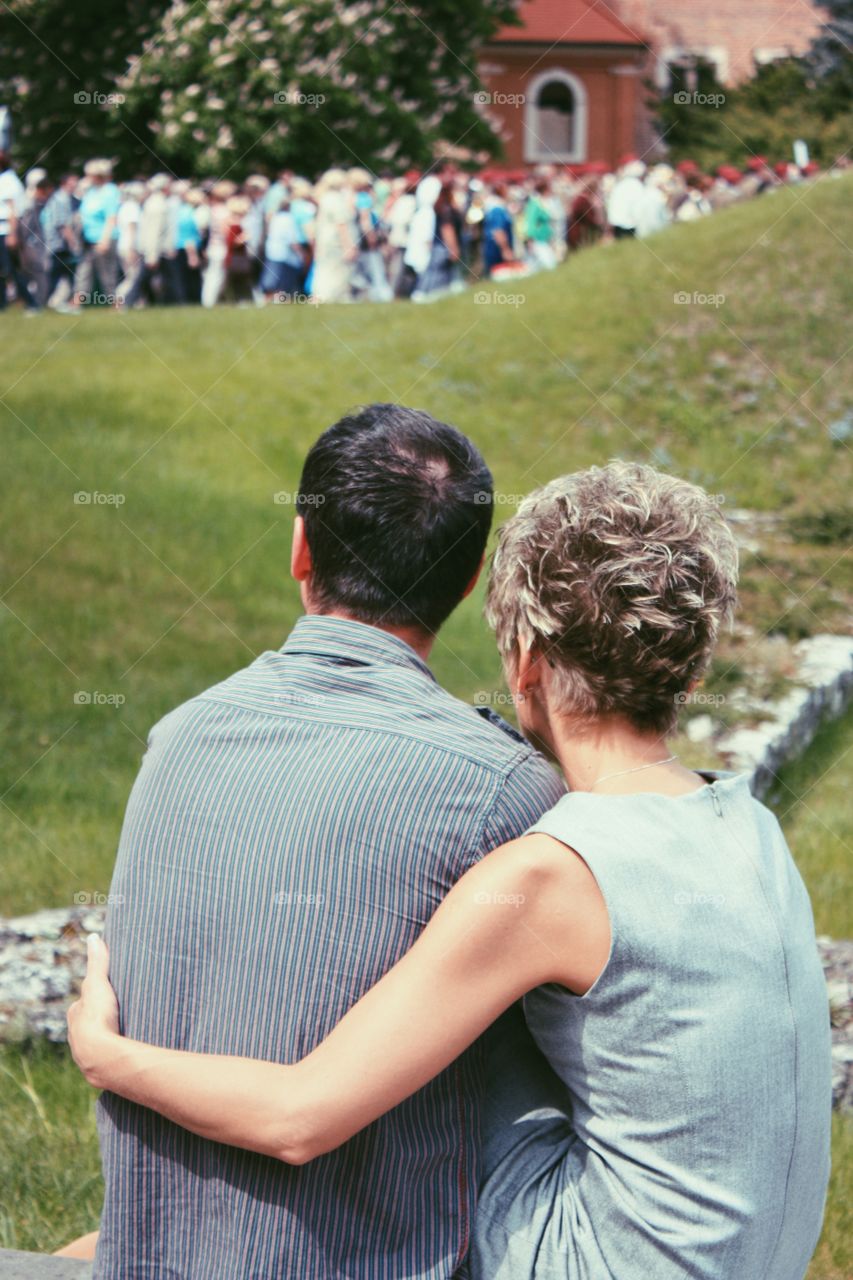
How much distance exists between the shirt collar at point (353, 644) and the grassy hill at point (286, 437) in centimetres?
325

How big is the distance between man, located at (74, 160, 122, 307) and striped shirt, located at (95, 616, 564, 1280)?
15.1 m

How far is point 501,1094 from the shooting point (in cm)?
174

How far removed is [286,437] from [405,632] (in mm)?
8890

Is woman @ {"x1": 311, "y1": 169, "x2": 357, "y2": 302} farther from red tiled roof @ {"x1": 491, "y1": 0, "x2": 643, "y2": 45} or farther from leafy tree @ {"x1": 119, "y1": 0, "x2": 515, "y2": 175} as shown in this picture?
red tiled roof @ {"x1": 491, "y1": 0, "x2": 643, "y2": 45}

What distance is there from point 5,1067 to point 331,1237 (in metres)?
2.24

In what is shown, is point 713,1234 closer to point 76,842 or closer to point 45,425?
point 76,842

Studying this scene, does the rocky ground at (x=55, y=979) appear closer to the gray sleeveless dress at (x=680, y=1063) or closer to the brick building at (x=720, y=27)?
the gray sleeveless dress at (x=680, y=1063)

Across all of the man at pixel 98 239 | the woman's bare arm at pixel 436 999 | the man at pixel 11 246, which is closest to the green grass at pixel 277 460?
the woman's bare arm at pixel 436 999

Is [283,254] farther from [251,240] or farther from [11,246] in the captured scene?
[11,246]

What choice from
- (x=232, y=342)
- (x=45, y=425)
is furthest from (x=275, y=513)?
(x=232, y=342)

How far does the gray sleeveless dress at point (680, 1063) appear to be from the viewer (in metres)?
1.53

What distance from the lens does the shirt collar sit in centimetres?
182

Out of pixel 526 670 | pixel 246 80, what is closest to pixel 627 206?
pixel 246 80

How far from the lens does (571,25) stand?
36188 mm
